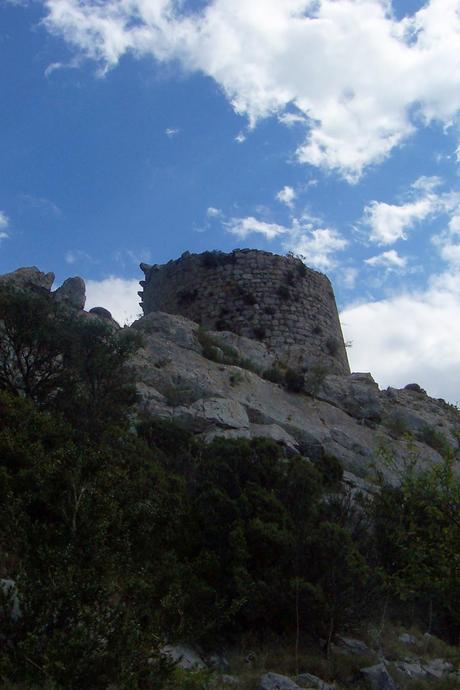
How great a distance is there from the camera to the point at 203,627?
18.3ft

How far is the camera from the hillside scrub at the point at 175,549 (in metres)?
3.80

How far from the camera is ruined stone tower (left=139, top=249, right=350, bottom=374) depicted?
57.6 feet

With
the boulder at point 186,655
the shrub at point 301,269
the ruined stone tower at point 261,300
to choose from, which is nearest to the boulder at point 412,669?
the boulder at point 186,655

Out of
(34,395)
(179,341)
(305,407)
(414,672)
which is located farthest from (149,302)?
(414,672)

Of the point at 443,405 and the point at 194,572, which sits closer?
the point at 194,572

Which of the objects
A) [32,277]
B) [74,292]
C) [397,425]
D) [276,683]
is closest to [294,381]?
[397,425]

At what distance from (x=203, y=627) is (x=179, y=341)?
9107 millimetres

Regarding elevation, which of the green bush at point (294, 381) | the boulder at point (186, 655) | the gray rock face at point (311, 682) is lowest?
the boulder at point (186, 655)

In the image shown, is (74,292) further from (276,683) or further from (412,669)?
(276,683)

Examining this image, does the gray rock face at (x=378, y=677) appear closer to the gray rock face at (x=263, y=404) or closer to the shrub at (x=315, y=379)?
the gray rock face at (x=263, y=404)

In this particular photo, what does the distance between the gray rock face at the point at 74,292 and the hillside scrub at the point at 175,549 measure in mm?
5255

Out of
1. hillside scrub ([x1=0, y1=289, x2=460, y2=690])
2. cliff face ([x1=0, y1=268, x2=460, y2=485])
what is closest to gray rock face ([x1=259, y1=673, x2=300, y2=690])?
hillside scrub ([x1=0, y1=289, x2=460, y2=690])

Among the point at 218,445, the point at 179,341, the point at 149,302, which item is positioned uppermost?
the point at 149,302

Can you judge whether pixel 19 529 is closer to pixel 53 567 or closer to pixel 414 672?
pixel 53 567
